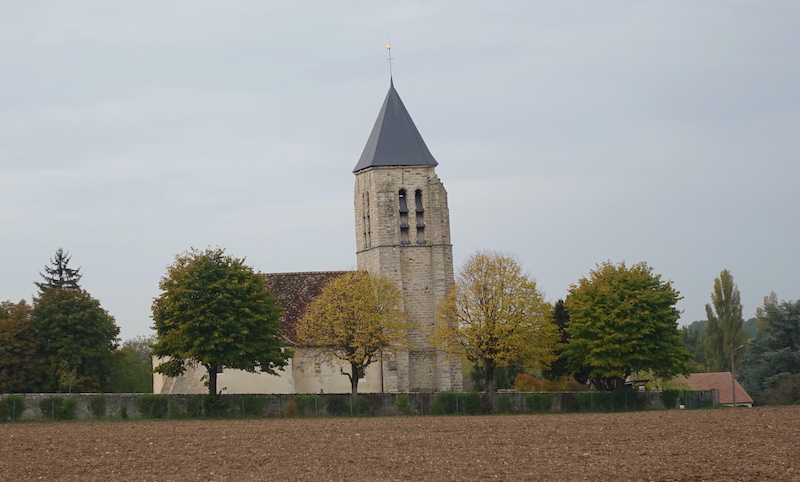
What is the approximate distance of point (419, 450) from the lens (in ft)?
99.9

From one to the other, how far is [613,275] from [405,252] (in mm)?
12000

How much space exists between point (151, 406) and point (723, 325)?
55.9 meters

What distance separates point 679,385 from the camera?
2970 inches

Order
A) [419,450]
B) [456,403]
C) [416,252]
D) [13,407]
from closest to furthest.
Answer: [419,450] < [13,407] < [456,403] < [416,252]

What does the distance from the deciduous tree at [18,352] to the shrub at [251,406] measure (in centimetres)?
1655

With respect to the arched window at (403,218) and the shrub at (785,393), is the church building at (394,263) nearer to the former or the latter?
the arched window at (403,218)

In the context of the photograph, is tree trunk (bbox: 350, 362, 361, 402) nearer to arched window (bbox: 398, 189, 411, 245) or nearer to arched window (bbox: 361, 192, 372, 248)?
arched window (bbox: 398, 189, 411, 245)

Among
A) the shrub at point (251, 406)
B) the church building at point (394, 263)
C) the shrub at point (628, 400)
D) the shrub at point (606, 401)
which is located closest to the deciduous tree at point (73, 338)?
the church building at point (394, 263)

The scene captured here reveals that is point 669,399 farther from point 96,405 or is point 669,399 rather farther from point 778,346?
point 96,405

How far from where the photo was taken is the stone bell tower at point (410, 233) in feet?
196

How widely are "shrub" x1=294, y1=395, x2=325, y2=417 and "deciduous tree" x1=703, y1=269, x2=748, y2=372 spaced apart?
48302 mm

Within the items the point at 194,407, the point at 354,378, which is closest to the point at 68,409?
the point at 194,407

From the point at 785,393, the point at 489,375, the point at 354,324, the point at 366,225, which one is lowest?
the point at 785,393

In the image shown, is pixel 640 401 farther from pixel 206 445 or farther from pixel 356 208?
pixel 206 445
